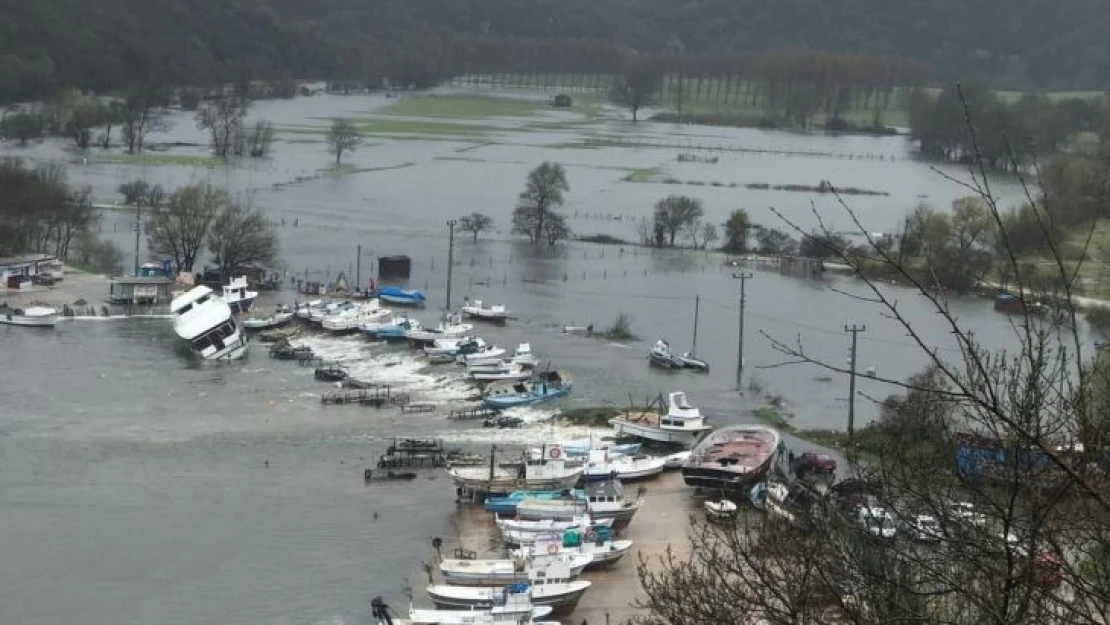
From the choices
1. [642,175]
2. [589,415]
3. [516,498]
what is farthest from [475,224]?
[516,498]

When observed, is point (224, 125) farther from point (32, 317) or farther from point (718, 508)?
point (718, 508)

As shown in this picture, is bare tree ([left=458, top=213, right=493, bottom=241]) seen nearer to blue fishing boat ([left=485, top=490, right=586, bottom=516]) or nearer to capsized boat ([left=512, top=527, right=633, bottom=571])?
blue fishing boat ([left=485, top=490, right=586, bottom=516])

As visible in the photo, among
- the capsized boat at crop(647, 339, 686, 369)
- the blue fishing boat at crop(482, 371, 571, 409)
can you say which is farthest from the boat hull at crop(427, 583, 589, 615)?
the capsized boat at crop(647, 339, 686, 369)

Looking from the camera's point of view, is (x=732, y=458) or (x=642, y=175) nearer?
(x=732, y=458)

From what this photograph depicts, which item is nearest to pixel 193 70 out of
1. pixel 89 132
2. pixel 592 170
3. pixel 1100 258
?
pixel 89 132

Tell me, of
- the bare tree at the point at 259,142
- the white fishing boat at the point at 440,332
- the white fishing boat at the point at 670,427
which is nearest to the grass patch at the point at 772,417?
the white fishing boat at the point at 670,427

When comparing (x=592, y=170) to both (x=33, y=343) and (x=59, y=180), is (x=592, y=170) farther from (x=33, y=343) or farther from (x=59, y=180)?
(x=33, y=343)
